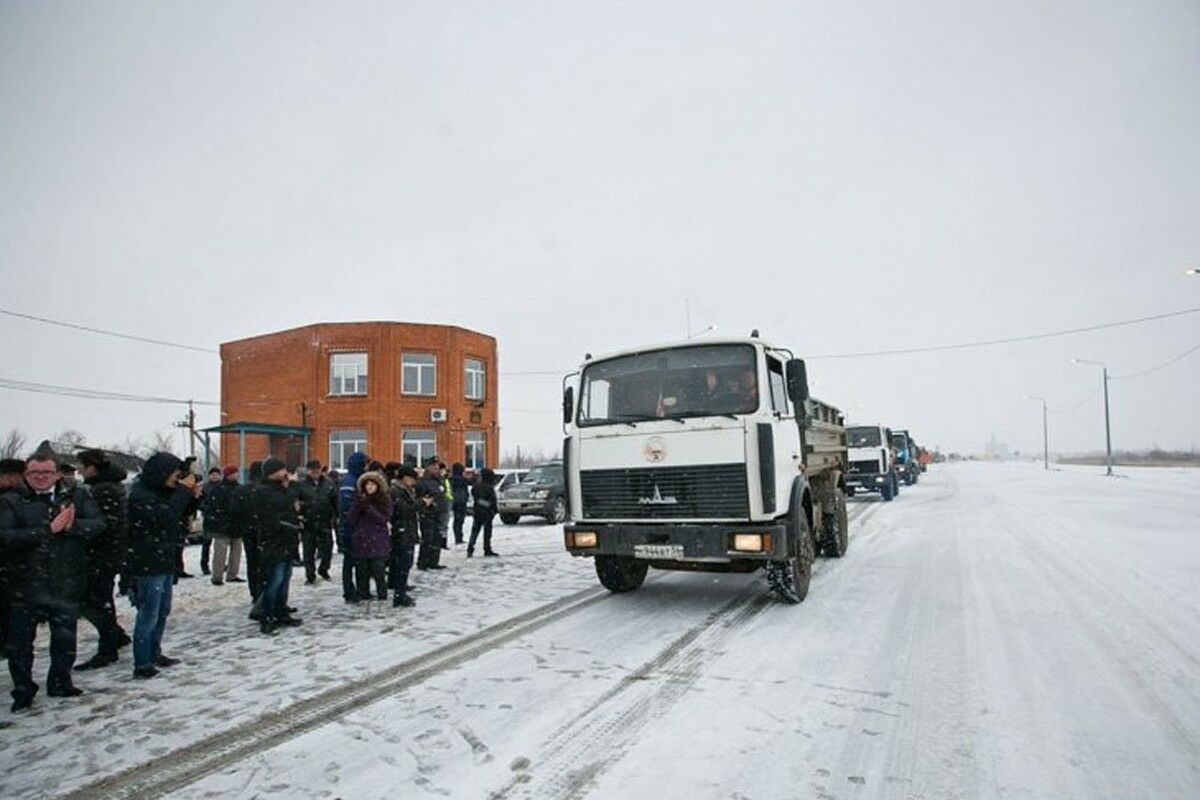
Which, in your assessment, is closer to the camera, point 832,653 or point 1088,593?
point 832,653

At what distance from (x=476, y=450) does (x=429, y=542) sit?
21.6m

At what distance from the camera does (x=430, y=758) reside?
340cm

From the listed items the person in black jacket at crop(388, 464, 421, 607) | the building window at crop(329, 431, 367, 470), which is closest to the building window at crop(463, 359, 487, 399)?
the building window at crop(329, 431, 367, 470)

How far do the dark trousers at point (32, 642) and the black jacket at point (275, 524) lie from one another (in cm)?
177

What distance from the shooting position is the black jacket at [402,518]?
24.9ft

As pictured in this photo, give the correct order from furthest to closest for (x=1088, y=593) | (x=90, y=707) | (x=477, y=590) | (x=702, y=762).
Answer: (x=477, y=590)
(x=1088, y=593)
(x=90, y=707)
(x=702, y=762)

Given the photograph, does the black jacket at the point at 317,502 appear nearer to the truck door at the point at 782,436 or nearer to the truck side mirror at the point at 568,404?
the truck side mirror at the point at 568,404

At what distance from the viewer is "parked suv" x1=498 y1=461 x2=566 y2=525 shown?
697 inches

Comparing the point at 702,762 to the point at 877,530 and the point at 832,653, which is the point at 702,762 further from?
the point at 877,530

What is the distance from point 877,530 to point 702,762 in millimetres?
11475

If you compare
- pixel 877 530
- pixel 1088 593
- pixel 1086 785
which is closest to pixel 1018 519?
pixel 877 530

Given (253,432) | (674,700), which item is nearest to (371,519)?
(674,700)

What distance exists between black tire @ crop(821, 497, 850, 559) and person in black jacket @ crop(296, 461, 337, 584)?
734 cm

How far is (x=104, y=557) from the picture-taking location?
5340 mm
